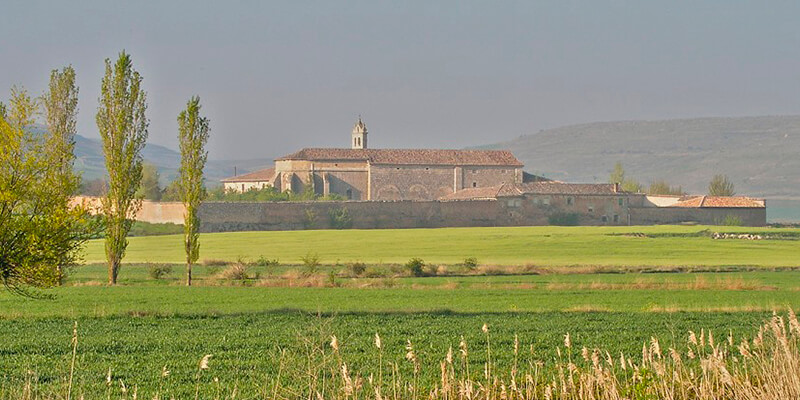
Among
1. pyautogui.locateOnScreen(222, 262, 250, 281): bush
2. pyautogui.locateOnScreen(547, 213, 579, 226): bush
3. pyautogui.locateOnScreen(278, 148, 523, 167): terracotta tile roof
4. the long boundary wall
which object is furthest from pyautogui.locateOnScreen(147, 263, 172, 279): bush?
pyautogui.locateOnScreen(278, 148, 523, 167): terracotta tile roof

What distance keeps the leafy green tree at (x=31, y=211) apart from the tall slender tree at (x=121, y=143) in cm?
1438

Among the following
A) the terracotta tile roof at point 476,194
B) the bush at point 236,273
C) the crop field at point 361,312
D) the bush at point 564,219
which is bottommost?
the crop field at point 361,312

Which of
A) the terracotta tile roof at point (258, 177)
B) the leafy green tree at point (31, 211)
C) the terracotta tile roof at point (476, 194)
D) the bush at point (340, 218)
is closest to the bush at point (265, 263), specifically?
the leafy green tree at point (31, 211)

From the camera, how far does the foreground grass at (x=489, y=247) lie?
1967 inches

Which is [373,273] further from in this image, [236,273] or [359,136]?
[359,136]

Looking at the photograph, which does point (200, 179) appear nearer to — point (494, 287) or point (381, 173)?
point (494, 287)

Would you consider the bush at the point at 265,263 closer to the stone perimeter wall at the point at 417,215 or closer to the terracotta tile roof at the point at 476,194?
the stone perimeter wall at the point at 417,215

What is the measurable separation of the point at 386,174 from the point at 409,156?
3.09 meters

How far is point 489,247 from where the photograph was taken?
5731cm

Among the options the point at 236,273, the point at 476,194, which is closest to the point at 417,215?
the point at 476,194

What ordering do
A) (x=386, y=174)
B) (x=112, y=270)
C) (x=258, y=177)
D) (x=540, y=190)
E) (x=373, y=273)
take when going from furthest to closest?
(x=258, y=177)
(x=386, y=174)
(x=540, y=190)
(x=373, y=273)
(x=112, y=270)

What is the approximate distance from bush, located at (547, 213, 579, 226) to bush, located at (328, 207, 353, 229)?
14751 mm

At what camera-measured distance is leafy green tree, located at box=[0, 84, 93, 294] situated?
1877 cm

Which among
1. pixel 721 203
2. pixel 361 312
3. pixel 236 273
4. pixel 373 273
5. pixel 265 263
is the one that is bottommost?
pixel 361 312
